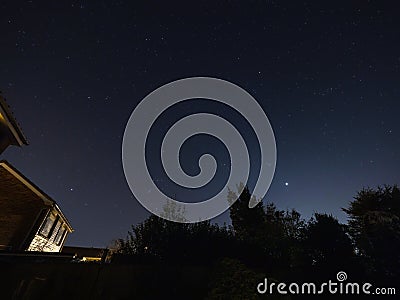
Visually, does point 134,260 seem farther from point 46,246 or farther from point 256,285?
point 46,246

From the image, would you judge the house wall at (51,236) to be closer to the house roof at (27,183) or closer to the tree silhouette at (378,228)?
the house roof at (27,183)

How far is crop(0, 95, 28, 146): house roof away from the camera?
30.6ft

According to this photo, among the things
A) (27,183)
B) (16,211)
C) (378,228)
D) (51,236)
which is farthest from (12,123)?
(378,228)

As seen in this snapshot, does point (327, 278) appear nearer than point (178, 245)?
Yes

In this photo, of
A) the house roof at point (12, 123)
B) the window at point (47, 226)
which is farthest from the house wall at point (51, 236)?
the house roof at point (12, 123)

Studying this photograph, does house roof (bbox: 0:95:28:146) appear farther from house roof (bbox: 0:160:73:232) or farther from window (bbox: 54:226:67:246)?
window (bbox: 54:226:67:246)

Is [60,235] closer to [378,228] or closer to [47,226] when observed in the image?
[47,226]

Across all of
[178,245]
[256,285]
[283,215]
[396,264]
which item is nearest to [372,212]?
[396,264]

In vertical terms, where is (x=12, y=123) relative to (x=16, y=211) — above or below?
above

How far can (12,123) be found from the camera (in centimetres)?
1040

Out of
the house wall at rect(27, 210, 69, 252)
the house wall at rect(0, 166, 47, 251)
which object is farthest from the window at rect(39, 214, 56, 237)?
the house wall at rect(0, 166, 47, 251)

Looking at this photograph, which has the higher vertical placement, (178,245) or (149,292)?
(178,245)

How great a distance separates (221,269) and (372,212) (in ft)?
51.1

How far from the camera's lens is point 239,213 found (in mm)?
25156
